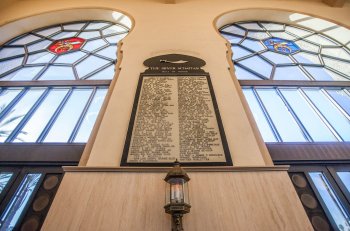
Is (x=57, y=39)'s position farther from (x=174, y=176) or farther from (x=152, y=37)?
(x=174, y=176)

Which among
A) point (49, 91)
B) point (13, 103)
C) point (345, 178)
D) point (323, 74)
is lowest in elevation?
point (345, 178)

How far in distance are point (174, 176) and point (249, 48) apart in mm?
3806

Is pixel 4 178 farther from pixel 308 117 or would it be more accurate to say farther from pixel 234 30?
pixel 234 30

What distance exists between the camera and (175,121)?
2504mm

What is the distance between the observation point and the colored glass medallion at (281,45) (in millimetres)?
4685

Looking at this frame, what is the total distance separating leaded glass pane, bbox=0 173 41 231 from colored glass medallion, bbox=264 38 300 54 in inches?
182

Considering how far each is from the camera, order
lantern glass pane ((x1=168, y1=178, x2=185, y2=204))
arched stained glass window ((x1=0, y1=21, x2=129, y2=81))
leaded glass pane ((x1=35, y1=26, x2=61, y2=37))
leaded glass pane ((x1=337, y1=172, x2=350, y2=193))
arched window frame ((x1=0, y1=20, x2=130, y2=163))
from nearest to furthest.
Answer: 1. lantern glass pane ((x1=168, y1=178, x2=185, y2=204))
2. leaded glass pane ((x1=337, y1=172, x2=350, y2=193))
3. arched window frame ((x1=0, y1=20, x2=130, y2=163))
4. arched stained glass window ((x1=0, y1=21, x2=129, y2=81))
5. leaded glass pane ((x1=35, y1=26, x2=61, y2=37))

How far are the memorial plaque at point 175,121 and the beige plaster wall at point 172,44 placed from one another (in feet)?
0.37

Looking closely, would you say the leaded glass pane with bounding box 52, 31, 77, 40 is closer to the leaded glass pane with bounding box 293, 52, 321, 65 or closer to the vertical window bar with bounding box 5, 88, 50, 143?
the vertical window bar with bounding box 5, 88, 50, 143

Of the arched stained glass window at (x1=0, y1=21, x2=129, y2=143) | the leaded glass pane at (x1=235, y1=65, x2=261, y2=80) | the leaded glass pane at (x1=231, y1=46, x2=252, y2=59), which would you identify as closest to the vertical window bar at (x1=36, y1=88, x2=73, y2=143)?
the arched stained glass window at (x1=0, y1=21, x2=129, y2=143)

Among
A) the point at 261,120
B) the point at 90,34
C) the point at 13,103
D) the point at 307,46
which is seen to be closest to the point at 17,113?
the point at 13,103

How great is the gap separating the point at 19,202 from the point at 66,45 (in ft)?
11.4

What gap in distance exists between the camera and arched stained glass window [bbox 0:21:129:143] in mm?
2945

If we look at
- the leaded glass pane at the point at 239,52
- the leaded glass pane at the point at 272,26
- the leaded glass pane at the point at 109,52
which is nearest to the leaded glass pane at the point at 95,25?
the leaded glass pane at the point at 109,52
